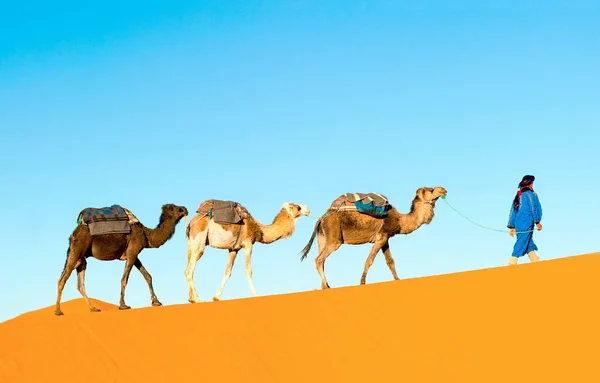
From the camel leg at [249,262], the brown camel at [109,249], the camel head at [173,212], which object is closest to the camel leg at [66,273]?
the brown camel at [109,249]

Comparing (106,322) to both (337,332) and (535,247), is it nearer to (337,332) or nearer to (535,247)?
(337,332)

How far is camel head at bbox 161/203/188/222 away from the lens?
19047 mm

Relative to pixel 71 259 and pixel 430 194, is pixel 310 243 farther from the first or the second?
pixel 71 259

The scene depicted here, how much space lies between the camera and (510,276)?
15.5 metres

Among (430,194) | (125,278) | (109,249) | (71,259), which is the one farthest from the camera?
(430,194)

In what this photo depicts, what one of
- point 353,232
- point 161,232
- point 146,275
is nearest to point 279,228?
point 353,232

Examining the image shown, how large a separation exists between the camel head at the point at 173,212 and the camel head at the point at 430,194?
532cm

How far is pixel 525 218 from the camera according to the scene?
17.6 meters

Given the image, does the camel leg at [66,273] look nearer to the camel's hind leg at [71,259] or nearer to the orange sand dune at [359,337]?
the camel's hind leg at [71,259]

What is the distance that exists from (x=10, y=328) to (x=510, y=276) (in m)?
8.93

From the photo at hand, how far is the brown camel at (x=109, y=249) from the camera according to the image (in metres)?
17.2

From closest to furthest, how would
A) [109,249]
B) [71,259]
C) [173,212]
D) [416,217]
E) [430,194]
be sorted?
[71,259]
[109,249]
[173,212]
[416,217]
[430,194]

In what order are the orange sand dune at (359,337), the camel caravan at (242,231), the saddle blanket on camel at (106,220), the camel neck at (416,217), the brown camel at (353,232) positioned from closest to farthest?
the orange sand dune at (359,337), the saddle blanket on camel at (106,220), the camel caravan at (242,231), the brown camel at (353,232), the camel neck at (416,217)

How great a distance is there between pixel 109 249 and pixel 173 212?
208 cm
